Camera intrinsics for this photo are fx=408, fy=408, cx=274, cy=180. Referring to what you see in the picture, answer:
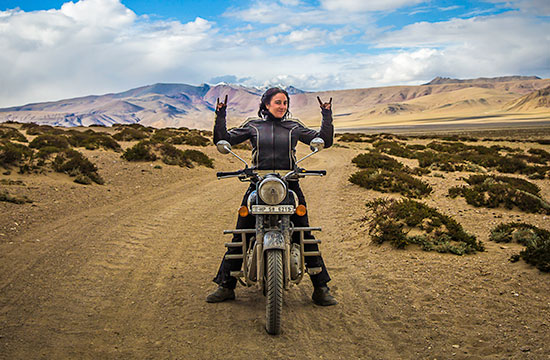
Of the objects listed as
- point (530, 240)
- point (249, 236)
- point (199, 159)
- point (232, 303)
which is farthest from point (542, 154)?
point (232, 303)

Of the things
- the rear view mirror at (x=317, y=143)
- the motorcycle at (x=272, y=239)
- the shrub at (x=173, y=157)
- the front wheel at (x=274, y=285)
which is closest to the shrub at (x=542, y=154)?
the shrub at (x=173, y=157)

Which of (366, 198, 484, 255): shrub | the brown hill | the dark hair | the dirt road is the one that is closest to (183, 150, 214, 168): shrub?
the dirt road

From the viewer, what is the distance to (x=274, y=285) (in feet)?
11.9

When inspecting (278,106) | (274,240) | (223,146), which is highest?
(278,106)

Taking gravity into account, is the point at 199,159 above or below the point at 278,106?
below

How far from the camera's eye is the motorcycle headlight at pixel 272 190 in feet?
12.1

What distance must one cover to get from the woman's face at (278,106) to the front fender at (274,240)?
1.24 meters

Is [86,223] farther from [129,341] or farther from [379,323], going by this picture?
[379,323]

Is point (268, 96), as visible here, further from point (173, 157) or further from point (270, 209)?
point (173, 157)

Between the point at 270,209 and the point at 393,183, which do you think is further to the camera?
the point at 393,183

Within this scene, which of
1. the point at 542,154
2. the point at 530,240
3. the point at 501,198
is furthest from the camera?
the point at 542,154

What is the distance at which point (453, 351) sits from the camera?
3.56 m

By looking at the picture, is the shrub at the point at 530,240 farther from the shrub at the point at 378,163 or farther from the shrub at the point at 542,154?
the shrub at the point at 542,154

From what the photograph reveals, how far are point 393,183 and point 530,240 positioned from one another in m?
5.68
